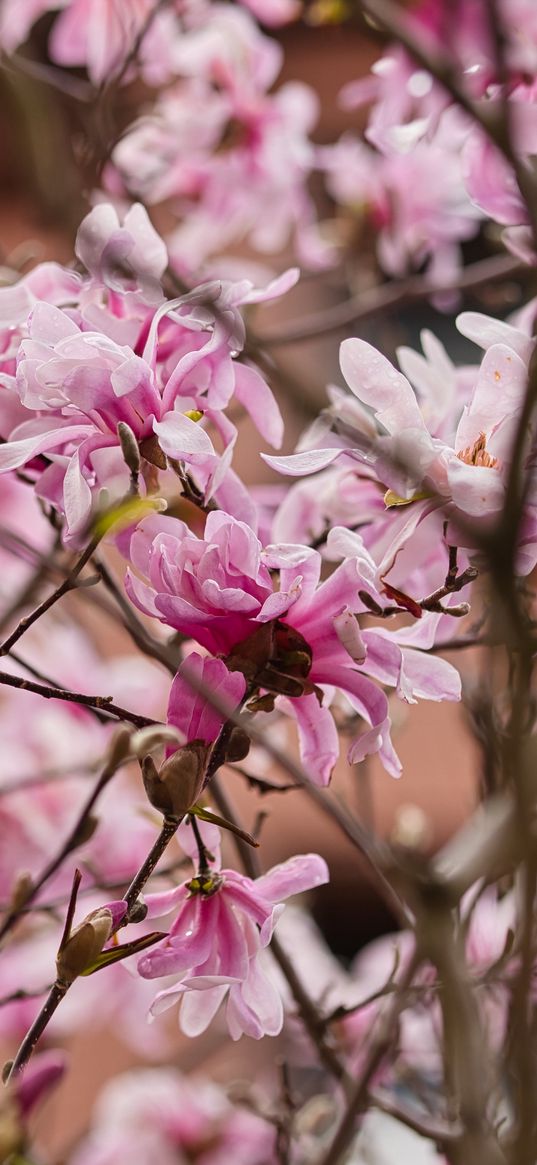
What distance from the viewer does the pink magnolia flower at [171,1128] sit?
92 cm

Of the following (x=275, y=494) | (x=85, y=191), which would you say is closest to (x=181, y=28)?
(x=85, y=191)

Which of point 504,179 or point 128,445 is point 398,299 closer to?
point 504,179

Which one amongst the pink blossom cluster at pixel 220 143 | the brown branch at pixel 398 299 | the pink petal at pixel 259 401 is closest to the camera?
the pink petal at pixel 259 401

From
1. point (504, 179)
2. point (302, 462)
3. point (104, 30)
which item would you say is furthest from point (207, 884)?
point (104, 30)

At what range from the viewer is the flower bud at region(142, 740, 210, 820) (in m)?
0.33

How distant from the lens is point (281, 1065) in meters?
0.59

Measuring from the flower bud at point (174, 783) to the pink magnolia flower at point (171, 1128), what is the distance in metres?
0.66

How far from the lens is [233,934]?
37cm

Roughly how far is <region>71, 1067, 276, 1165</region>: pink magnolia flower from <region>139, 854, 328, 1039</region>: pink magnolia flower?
593 millimetres

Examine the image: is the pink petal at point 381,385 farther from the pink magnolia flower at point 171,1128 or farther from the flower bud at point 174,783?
the pink magnolia flower at point 171,1128

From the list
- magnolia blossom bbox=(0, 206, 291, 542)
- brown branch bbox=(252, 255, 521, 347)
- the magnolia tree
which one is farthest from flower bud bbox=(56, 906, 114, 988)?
brown branch bbox=(252, 255, 521, 347)

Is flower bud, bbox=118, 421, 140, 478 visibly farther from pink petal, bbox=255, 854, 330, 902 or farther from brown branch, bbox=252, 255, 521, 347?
brown branch, bbox=252, 255, 521, 347

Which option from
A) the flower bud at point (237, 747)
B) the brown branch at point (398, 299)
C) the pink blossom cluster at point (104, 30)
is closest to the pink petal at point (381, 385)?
the flower bud at point (237, 747)

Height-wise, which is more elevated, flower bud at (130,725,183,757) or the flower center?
flower bud at (130,725,183,757)
